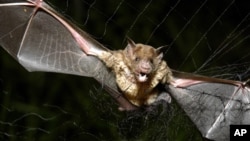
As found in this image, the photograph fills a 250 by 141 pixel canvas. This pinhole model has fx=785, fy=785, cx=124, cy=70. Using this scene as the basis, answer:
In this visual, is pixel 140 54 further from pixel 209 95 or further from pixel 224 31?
pixel 224 31

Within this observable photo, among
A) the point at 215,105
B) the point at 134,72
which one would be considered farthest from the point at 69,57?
the point at 215,105

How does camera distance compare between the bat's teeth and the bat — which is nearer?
the bat's teeth

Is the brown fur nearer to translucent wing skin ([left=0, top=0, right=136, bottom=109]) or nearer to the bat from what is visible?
the bat

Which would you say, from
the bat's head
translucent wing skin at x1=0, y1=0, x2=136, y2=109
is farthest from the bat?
the bat's head

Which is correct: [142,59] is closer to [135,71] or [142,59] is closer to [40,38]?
[135,71]

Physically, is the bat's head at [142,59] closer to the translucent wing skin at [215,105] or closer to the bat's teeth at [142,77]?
the bat's teeth at [142,77]

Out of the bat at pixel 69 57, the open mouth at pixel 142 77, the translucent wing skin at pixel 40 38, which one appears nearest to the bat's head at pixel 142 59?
the open mouth at pixel 142 77

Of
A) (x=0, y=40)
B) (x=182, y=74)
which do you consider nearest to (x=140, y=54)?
(x=182, y=74)
